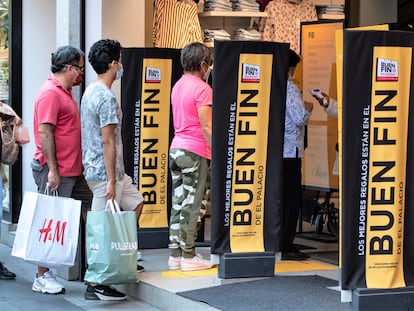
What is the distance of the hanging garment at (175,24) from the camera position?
9977 millimetres

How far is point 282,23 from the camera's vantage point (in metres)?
10.8

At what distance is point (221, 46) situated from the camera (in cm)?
687

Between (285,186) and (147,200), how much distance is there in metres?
1.42

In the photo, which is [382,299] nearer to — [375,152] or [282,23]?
[375,152]

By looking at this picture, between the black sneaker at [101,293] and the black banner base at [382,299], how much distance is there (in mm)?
2238

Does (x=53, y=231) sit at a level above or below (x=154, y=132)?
Answer: below

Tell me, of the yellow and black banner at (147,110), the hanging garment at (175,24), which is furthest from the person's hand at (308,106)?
the hanging garment at (175,24)

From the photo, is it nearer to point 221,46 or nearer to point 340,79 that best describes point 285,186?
point 221,46

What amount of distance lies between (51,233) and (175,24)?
3735 millimetres

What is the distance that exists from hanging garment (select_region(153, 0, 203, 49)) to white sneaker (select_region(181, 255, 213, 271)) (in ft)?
10.2

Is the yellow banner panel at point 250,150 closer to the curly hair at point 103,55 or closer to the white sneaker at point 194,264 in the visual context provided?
the white sneaker at point 194,264

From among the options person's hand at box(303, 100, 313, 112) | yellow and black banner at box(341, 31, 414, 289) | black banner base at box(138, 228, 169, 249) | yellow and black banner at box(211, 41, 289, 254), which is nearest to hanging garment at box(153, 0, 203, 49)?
person's hand at box(303, 100, 313, 112)

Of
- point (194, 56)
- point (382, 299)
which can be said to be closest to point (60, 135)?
point (194, 56)

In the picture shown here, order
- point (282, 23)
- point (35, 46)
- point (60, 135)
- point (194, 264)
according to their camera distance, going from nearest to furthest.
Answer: point (60, 135) → point (194, 264) → point (35, 46) → point (282, 23)
